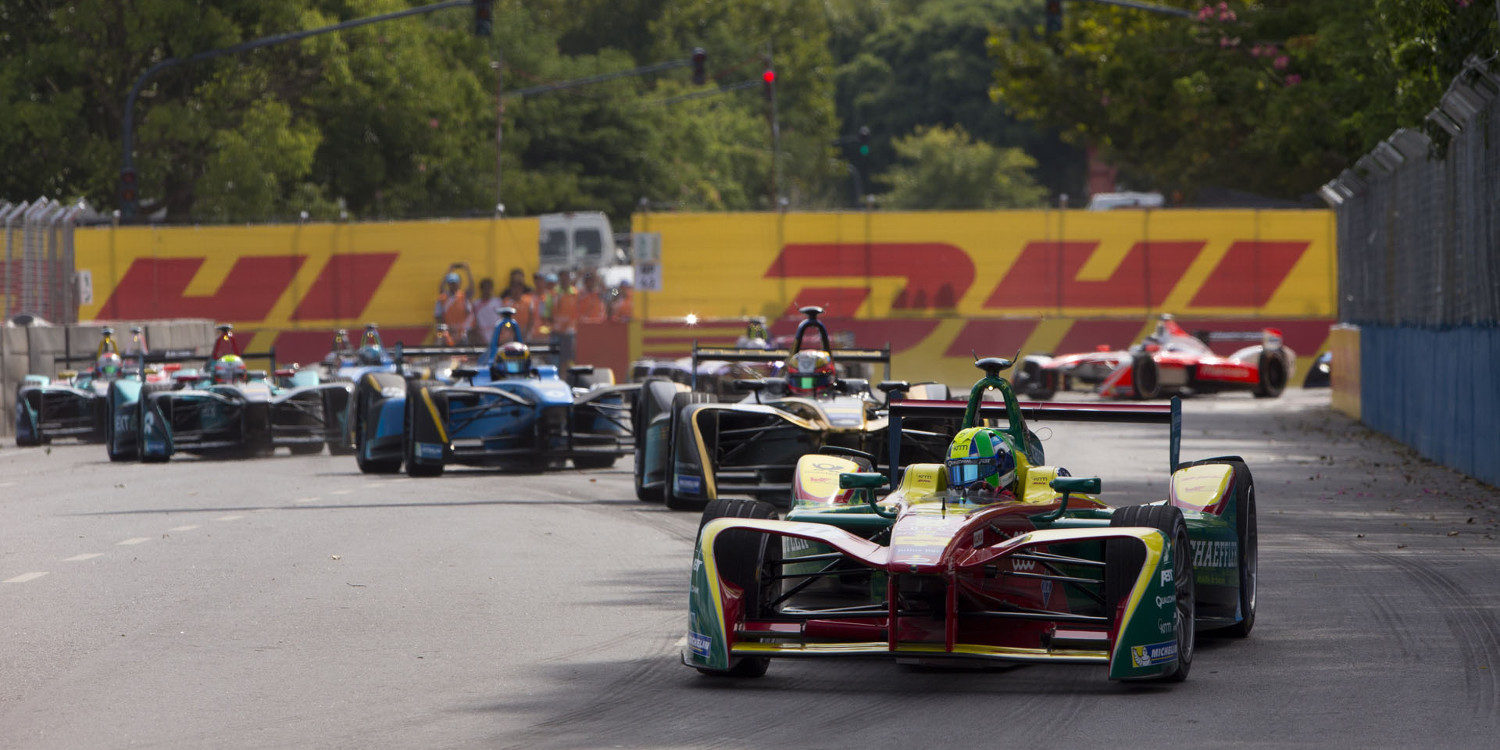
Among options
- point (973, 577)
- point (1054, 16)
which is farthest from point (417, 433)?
point (1054, 16)

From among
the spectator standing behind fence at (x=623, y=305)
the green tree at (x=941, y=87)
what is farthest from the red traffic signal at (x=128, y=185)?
the green tree at (x=941, y=87)

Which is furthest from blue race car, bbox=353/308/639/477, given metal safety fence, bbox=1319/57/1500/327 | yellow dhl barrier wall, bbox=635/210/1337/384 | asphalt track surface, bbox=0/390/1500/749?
yellow dhl barrier wall, bbox=635/210/1337/384

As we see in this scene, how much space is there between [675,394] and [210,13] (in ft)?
97.9

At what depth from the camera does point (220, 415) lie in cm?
2258

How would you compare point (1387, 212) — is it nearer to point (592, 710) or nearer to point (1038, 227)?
point (1038, 227)

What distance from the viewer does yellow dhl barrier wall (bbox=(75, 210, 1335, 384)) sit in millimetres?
37469

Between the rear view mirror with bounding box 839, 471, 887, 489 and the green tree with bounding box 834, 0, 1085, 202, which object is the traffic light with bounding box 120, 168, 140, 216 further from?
the green tree with bounding box 834, 0, 1085, 202

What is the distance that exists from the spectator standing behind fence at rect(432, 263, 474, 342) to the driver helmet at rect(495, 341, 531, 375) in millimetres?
14662

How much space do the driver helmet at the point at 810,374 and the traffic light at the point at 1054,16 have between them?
18.2 meters

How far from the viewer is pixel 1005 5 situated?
298ft

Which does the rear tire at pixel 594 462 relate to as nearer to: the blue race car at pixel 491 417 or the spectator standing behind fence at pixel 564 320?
the blue race car at pixel 491 417

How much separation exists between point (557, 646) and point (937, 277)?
2898cm

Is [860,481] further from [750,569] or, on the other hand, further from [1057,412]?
[1057,412]

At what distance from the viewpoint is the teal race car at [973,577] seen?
777 cm
